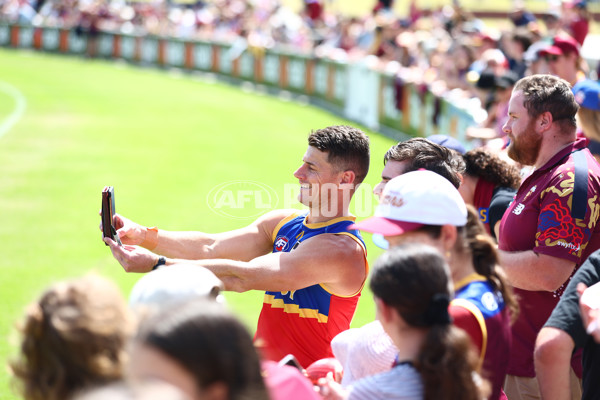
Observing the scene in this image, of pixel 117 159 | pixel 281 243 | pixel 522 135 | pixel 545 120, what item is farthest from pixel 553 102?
pixel 117 159

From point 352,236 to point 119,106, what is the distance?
Answer: 21.0m

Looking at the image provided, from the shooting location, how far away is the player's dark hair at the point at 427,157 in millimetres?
4414

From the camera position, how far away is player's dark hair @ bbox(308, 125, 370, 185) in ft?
15.3

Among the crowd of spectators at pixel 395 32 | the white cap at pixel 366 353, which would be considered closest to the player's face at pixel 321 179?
the white cap at pixel 366 353

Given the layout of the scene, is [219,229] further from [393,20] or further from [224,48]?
[224,48]

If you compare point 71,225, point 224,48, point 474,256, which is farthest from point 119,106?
point 474,256

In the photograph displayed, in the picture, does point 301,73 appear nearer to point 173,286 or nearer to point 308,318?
point 308,318

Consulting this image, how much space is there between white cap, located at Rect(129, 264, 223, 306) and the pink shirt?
1986 millimetres

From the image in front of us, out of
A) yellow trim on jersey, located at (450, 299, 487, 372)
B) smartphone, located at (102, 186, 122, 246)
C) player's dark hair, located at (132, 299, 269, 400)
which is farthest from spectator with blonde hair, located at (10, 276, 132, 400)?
smartphone, located at (102, 186, 122, 246)

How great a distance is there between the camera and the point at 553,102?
450cm

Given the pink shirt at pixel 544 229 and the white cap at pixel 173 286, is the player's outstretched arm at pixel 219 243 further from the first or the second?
the white cap at pixel 173 286

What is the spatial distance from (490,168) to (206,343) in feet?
10.6

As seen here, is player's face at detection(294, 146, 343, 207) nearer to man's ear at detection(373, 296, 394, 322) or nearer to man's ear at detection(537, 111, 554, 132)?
man's ear at detection(537, 111, 554, 132)

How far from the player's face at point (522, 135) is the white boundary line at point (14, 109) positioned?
17.4 metres
